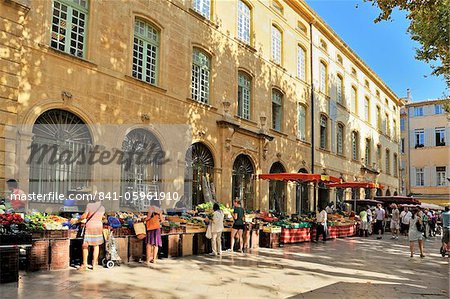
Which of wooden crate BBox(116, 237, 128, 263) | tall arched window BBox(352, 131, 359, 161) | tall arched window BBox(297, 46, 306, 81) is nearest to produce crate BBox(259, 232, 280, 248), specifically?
wooden crate BBox(116, 237, 128, 263)

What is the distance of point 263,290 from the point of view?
291 inches

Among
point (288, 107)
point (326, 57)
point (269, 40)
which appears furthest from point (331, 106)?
point (269, 40)

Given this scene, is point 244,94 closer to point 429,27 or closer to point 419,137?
point 429,27

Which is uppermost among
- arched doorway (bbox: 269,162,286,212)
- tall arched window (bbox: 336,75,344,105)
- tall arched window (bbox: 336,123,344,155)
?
tall arched window (bbox: 336,75,344,105)

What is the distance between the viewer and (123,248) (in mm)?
9930

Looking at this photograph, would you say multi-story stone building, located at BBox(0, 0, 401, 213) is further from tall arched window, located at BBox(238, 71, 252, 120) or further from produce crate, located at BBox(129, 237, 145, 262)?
produce crate, located at BBox(129, 237, 145, 262)

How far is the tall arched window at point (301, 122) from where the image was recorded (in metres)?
24.0

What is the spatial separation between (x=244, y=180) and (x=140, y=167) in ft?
20.3

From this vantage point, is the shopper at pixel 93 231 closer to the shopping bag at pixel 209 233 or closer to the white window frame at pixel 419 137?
the shopping bag at pixel 209 233

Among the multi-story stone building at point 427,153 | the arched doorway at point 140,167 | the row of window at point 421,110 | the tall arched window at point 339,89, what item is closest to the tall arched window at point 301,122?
the tall arched window at point 339,89

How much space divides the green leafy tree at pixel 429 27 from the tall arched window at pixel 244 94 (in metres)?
6.90

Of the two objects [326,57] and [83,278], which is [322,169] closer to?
[326,57]

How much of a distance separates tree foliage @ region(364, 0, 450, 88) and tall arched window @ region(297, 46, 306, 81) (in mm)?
7241

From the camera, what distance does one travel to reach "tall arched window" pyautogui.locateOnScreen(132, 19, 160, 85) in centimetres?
1436
